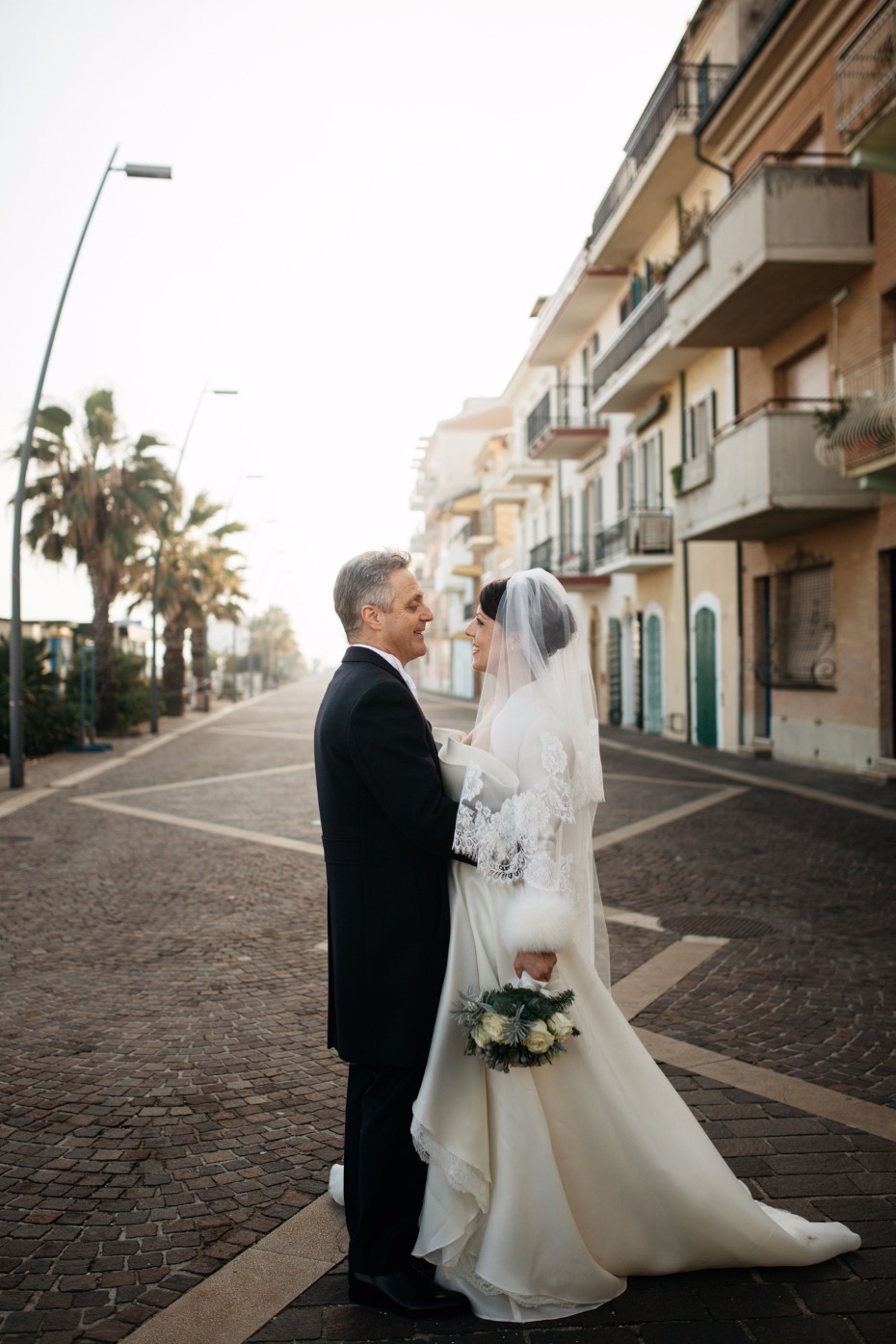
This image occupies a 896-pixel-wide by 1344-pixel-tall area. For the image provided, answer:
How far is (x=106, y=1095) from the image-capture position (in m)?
4.35

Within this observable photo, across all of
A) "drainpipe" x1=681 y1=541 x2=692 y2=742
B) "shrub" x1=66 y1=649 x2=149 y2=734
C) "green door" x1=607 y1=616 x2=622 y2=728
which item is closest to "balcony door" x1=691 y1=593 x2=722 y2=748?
"drainpipe" x1=681 y1=541 x2=692 y2=742

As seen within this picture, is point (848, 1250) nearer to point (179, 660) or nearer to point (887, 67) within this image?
point (887, 67)

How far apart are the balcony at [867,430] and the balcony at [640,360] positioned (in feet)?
19.9

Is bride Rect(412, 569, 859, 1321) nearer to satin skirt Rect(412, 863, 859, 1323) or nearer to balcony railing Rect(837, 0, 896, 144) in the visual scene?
satin skirt Rect(412, 863, 859, 1323)

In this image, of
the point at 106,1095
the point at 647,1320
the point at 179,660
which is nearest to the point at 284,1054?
the point at 106,1095

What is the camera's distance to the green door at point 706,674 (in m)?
21.5

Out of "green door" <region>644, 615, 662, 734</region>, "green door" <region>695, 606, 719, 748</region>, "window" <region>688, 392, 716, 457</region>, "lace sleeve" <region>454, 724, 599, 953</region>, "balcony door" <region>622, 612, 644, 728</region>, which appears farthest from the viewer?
"balcony door" <region>622, 612, 644, 728</region>

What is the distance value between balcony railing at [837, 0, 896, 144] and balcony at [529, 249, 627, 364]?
12.8 meters

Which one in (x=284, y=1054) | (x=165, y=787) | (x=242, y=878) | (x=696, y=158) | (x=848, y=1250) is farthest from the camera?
(x=696, y=158)

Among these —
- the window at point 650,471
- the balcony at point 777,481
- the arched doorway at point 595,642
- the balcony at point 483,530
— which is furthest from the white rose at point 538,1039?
the balcony at point 483,530

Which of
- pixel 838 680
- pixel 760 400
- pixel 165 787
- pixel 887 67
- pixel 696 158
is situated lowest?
pixel 165 787

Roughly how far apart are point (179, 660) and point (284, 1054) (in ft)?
112

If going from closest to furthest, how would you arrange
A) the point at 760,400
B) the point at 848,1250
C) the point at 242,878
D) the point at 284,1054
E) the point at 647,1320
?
the point at 647,1320, the point at 848,1250, the point at 284,1054, the point at 242,878, the point at 760,400

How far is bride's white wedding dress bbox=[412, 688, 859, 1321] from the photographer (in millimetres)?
2824
